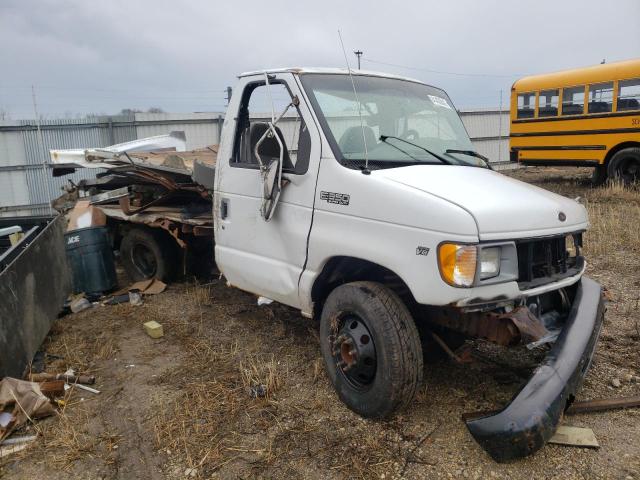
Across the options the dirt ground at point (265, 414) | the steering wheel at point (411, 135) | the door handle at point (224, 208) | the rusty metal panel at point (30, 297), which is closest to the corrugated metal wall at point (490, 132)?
the dirt ground at point (265, 414)

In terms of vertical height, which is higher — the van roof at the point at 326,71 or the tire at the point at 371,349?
the van roof at the point at 326,71

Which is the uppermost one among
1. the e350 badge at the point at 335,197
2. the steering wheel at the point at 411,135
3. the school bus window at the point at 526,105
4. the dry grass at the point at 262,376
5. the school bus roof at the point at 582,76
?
the school bus roof at the point at 582,76

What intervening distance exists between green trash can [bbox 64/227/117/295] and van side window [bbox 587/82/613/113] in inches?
438

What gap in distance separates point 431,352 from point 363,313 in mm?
907

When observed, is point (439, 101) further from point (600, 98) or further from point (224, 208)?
point (600, 98)

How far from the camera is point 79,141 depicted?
12.1m

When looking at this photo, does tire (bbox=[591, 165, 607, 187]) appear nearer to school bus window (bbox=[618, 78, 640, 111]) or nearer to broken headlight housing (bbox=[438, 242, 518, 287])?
school bus window (bbox=[618, 78, 640, 111])

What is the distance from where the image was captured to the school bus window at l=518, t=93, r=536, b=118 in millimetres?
13227

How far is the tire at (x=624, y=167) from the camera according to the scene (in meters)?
11.5

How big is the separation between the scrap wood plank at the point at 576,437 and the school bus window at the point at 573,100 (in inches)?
440

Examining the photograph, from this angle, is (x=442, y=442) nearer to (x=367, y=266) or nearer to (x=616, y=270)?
(x=367, y=266)

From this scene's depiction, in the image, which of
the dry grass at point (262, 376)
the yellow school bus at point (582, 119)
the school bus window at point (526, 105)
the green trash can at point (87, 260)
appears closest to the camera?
the dry grass at point (262, 376)

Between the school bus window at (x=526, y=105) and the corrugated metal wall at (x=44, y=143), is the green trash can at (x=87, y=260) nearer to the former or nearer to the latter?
the corrugated metal wall at (x=44, y=143)

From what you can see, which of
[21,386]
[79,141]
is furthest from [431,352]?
[79,141]
